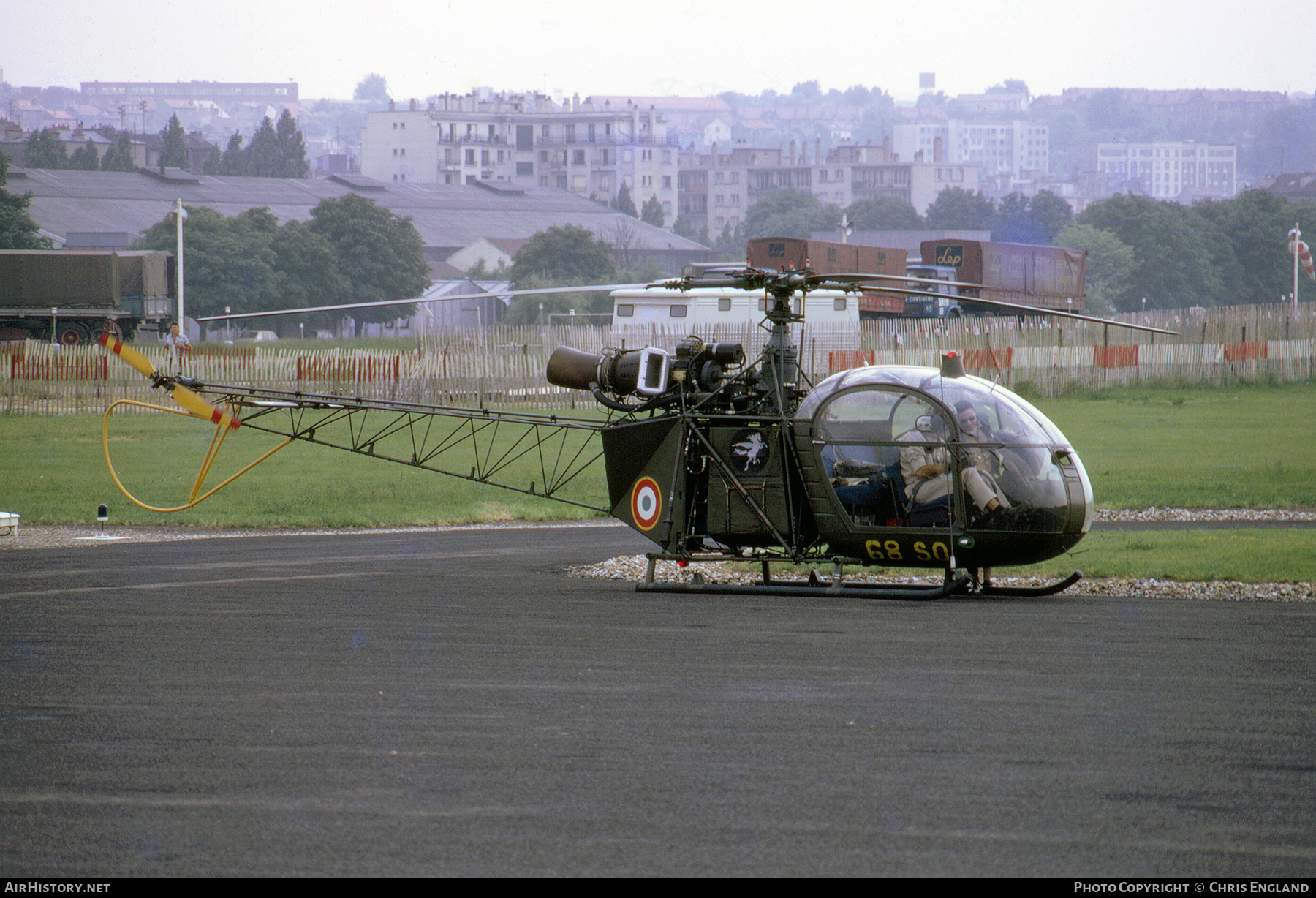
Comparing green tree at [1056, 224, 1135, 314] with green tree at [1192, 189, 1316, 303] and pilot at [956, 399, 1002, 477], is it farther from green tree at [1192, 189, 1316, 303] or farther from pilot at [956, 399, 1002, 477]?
pilot at [956, 399, 1002, 477]

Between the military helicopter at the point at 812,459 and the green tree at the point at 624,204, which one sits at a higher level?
the green tree at the point at 624,204

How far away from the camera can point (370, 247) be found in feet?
292

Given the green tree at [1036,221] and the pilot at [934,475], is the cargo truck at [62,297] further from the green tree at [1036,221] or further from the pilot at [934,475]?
the green tree at [1036,221]

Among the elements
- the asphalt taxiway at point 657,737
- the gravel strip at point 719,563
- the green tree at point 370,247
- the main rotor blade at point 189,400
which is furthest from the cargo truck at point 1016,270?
the green tree at point 370,247

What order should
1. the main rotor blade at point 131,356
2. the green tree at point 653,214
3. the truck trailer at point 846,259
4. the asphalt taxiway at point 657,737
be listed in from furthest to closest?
the green tree at point 653,214
the truck trailer at point 846,259
the main rotor blade at point 131,356
the asphalt taxiway at point 657,737

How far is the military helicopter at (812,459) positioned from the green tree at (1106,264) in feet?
321

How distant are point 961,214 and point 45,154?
102623 millimetres

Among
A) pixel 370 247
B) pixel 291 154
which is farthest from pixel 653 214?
pixel 370 247

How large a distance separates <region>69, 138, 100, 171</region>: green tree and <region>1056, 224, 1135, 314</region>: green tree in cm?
9521

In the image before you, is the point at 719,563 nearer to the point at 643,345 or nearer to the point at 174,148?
the point at 643,345

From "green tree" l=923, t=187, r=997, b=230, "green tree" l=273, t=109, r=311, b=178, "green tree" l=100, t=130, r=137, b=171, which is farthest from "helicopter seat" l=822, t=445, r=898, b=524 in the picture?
"green tree" l=273, t=109, r=311, b=178

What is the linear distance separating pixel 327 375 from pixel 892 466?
91.4ft

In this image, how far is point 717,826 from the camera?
6.13 metres

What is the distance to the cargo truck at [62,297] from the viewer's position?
161ft
